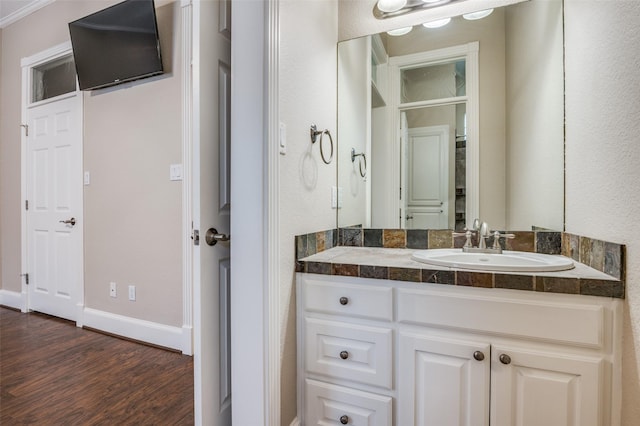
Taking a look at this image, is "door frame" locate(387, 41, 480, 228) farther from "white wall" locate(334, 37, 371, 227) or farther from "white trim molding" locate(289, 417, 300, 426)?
"white trim molding" locate(289, 417, 300, 426)

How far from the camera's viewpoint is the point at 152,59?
2.11 metres

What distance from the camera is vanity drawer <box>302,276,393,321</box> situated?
3.71 ft

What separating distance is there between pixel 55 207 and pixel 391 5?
3.10 m

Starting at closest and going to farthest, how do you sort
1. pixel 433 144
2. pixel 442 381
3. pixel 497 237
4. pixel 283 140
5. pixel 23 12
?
1. pixel 442 381
2. pixel 283 140
3. pixel 497 237
4. pixel 433 144
5. pixel 23 12

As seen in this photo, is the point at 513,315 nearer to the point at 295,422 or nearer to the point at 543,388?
the point at 543,388

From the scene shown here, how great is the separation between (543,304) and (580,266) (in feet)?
0.93

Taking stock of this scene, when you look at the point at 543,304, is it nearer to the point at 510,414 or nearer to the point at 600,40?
the point at 510,414

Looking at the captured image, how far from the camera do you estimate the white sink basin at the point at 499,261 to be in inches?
39.5

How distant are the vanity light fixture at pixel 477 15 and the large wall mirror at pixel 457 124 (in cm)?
3

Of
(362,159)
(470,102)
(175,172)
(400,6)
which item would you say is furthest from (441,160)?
(175,172)

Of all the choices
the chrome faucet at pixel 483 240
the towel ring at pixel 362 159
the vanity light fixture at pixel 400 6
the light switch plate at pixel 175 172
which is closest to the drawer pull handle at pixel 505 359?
the chrome faucet at pixel 483 240

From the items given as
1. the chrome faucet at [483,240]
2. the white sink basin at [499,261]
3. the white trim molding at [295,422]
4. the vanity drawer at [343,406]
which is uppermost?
the chrome faucet at [483,240]

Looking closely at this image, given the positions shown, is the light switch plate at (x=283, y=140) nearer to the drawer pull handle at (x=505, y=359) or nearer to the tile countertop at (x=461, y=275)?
the tile countertop at (x=461, y=275)

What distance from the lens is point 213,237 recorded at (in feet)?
3.65
